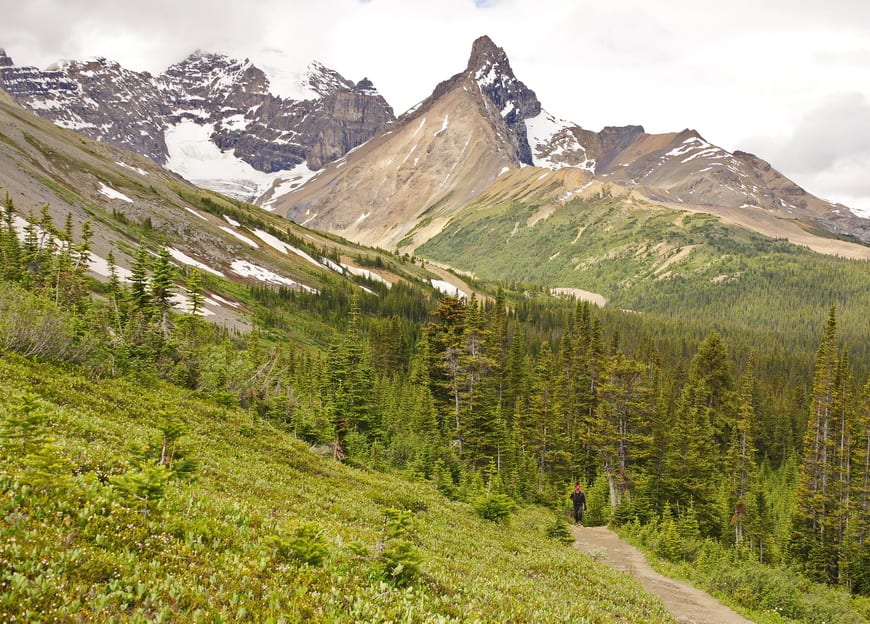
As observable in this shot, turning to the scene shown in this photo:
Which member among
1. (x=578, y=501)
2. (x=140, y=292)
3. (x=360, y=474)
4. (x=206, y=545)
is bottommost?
(x=578, y=501)

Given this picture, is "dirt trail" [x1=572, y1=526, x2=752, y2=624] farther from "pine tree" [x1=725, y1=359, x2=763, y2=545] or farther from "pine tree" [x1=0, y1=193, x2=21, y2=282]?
"pine tree" [x1=0, y1=193, x2=21, y2=282]

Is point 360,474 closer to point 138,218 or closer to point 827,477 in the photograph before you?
point 827,477

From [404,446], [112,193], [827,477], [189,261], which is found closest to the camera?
[404,446]

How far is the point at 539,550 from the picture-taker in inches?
796

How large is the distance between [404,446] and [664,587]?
24583 mm

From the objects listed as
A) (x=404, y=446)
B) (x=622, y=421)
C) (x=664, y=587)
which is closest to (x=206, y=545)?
(x=664, y=587)

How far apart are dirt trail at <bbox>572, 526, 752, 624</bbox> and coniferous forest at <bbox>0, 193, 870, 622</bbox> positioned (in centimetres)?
151

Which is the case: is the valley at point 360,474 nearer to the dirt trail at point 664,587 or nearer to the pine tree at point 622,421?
the pine tree at point 622,421

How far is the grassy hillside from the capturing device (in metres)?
5.79

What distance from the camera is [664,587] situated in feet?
67.6

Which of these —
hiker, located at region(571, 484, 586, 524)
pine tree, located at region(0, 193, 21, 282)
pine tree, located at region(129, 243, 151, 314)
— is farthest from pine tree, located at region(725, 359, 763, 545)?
pine tree, located at region(0, 193, 21, 282)

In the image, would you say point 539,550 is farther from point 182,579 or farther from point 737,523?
point 737,523

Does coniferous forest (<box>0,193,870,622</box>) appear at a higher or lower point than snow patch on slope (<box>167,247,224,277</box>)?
lower

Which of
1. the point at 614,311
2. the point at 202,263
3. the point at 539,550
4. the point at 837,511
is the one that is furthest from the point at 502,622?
the point at 614,311
